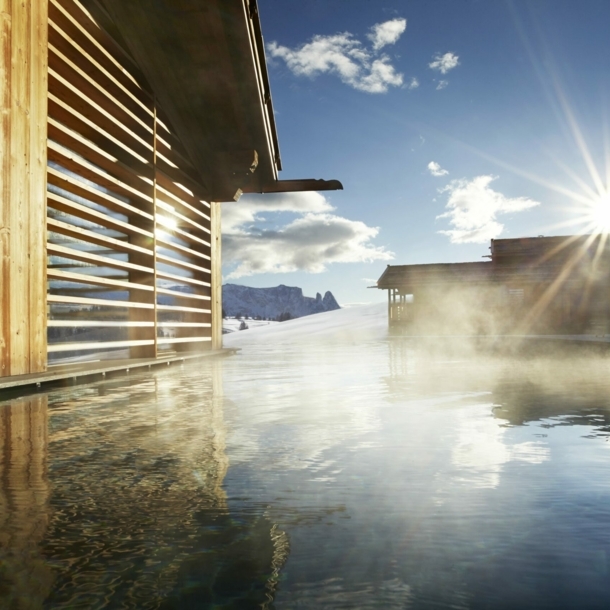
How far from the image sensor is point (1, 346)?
8414 mm

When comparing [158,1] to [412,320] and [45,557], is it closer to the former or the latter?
[45,557]

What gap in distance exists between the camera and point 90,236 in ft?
35.7

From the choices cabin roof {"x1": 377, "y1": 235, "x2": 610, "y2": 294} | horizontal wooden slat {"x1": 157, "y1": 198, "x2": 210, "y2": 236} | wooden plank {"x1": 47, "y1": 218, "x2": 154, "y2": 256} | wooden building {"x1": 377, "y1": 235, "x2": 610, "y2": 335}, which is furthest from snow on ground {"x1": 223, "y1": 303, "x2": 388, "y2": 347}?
wooden plank {"x1": 47, "y1": 218, "x2": 154, "y2": 256}

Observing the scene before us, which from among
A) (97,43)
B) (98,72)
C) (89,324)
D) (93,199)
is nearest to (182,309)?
(93,199)

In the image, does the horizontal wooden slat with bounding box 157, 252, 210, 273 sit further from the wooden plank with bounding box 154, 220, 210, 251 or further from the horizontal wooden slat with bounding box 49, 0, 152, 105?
the horizontal wooden slat with bounding box 49, 0, 152, 105

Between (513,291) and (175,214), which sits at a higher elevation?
(175,214)

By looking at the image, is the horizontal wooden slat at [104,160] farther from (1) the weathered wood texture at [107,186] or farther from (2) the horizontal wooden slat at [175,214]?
(2) the horizontal wooden slat at [175,214]

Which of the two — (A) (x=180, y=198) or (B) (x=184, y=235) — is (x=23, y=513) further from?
(A) (x=180, y=198)

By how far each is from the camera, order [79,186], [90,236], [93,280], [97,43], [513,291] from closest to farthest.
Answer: [79,186], [90,236], [93,280], [97,43], [513,291]

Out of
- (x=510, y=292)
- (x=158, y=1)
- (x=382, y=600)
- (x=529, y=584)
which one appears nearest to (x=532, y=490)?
(x=529, y=584)

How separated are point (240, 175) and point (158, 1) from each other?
6593mm

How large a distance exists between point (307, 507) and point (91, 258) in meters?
8.78

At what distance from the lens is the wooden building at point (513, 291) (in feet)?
125

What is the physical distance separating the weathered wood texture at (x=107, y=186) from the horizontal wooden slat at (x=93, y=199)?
20 mm
